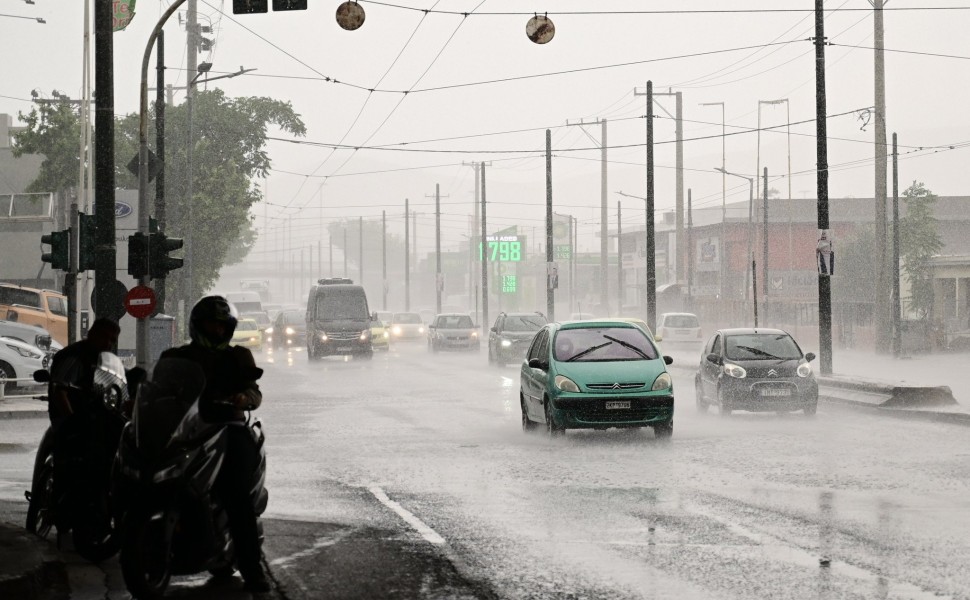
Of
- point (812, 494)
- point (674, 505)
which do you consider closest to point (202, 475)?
point (674, 505)

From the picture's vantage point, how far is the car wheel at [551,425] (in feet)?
61.1

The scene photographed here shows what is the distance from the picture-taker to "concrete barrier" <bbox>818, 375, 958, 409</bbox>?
24.1 m

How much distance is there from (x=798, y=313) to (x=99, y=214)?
174 ft

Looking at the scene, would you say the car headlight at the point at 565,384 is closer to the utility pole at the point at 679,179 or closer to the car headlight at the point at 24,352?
the car headlight at the point at 24,352

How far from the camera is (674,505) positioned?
12.0m

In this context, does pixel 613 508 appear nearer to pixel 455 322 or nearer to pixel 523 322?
pixel 523 322

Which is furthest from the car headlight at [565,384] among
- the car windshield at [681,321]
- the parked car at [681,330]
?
the car windshield at [681,321]

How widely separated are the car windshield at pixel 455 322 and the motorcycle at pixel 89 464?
45433 millimetres

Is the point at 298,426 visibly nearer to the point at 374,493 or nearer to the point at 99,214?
the point at 99,214

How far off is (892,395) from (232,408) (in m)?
→ 18.5

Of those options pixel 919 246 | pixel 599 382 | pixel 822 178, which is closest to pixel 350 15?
pixel 599 382

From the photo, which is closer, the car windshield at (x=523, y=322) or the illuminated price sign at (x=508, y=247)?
the car windshield at (x=523, y=322)

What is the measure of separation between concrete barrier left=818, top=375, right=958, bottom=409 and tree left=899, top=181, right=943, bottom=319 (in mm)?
35478

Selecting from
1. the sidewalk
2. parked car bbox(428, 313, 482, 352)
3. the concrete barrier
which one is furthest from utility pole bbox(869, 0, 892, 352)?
the concrete barrier
